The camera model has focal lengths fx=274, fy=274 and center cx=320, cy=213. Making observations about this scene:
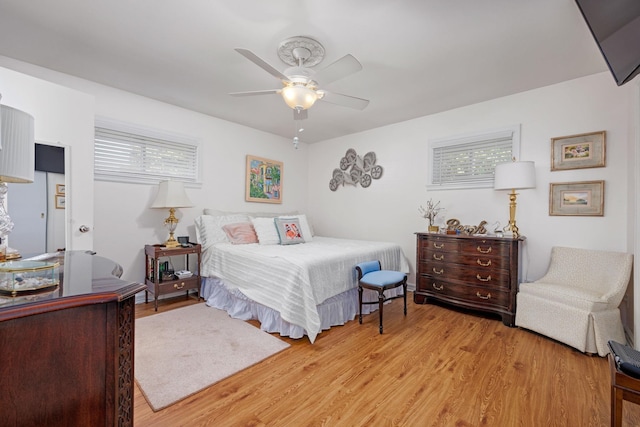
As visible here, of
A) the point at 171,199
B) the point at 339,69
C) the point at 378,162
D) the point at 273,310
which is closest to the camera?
the point at 339,69

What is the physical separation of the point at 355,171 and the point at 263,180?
5.24 ft

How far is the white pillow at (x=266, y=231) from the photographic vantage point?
3.70m

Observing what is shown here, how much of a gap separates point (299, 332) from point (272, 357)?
0.35 meters

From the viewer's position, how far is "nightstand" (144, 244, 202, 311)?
10.3ft

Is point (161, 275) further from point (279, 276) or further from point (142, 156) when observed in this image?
point (279, 276)

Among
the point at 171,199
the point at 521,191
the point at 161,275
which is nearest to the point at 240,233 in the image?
the point at 171,199

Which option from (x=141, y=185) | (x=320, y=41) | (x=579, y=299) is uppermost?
(x=320, y=41)

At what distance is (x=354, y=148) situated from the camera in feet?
15.6

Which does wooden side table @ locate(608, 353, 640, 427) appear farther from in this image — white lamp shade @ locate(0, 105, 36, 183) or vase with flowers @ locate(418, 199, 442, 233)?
white lamp shade @ locate(0, 105, 36, 183)

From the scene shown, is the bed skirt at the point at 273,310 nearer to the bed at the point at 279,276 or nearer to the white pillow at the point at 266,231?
the bed at the point at 279,276

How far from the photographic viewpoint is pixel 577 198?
2.82 meters

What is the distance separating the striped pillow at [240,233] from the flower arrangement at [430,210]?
2.36 m

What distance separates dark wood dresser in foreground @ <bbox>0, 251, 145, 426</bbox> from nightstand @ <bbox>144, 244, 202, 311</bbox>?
238 centimetres

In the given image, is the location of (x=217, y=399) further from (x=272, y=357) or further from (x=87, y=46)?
(x=87, y=46)
